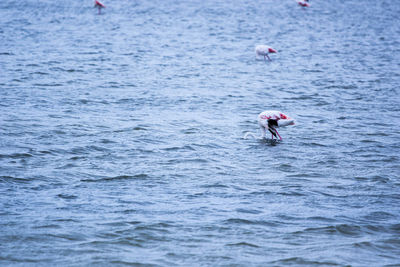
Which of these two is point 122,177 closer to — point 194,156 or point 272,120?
point 194,156

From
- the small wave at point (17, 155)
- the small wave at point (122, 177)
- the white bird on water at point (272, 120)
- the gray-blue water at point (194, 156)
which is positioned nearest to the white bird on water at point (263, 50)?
the gray-blue water at point (194, 156)

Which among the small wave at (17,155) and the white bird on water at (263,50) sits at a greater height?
the small wave at (17,155)

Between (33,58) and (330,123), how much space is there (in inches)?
531

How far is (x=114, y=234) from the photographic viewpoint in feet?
28.2

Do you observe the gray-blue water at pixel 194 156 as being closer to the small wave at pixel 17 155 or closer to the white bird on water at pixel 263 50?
the small wave at pixel 17 155

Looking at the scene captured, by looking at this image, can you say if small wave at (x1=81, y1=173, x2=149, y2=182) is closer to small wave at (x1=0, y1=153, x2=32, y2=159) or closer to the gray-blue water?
the gray-blue water

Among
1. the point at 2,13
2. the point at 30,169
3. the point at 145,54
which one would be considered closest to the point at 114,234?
the point at 30,169

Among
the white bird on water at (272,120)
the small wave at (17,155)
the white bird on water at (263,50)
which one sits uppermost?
the white bird on water at (272,120)

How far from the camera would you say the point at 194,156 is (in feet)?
41.4

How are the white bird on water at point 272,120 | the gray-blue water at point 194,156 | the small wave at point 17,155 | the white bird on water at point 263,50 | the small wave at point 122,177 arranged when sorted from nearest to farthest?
the gray-blue water at point 194,156 < the small wave at point 122,177 < the small wave at point 17,155 < the white bird on water at point 272,120 < the white bird on water at point 263,50

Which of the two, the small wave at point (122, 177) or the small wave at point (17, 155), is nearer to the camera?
the small wave at point (122, 177)

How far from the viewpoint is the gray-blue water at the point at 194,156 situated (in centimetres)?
844

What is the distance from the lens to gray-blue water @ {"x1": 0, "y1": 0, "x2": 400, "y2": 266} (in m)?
8.44

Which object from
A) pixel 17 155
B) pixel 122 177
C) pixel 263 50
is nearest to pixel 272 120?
pixel 122 177
